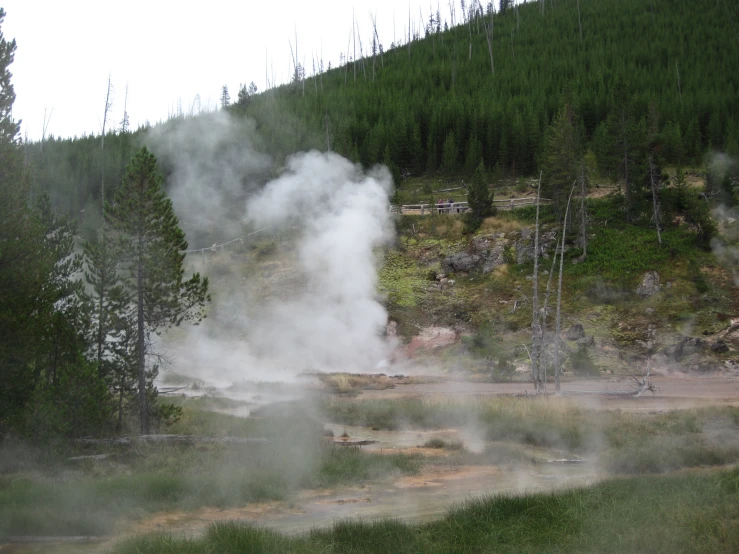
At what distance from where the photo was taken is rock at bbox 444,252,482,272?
137ft

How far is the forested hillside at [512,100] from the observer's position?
2199 inches

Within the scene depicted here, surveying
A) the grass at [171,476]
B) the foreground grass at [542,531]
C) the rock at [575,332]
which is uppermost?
the rock at [575,332]

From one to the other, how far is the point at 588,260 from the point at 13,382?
109 feet

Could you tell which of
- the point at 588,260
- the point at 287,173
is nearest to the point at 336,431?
the point at 588,260

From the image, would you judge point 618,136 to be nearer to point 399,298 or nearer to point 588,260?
point 588,260

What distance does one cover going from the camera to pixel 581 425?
18641mm

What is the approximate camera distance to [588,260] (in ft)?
129

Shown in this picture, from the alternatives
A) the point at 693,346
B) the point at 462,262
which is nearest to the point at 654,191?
the point at 462,262

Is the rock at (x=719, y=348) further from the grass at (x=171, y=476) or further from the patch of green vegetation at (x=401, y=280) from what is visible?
the grass at (x=171, y=476)

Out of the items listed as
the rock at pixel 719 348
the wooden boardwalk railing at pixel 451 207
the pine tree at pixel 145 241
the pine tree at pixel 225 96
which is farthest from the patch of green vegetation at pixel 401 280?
the pine tree at pixel 225 96

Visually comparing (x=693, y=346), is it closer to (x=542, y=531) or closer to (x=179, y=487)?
(x=542, y=531)

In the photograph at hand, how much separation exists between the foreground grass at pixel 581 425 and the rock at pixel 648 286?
16.6 m

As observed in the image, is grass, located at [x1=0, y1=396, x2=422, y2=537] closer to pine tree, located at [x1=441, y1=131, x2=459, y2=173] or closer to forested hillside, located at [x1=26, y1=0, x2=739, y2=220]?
forested hillside, located at [x1=26, y1=0, x2=739, y2=220]

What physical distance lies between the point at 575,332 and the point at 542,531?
2331 centimetres
